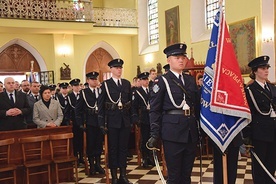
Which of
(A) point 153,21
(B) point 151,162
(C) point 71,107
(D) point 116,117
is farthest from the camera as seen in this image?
(A) point 153,21

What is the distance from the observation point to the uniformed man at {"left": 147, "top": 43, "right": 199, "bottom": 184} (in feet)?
11.7

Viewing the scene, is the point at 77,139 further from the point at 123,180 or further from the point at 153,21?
the point at 153,21

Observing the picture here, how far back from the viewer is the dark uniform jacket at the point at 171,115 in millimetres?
3562

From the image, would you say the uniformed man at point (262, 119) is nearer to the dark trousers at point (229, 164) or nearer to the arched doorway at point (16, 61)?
the dark trousers at point (229, 164)

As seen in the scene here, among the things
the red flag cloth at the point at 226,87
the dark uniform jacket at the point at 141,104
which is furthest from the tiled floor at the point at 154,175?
the red flag cloth at the point at 226,87

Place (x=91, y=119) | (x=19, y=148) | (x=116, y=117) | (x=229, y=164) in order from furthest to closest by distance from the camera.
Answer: (x=91, y=119)
(x=19, y=148)
(x=116, y=117)
(x=229, y=164)

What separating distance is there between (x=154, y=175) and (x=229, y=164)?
7.86 ft

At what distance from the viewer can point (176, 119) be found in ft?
11.7

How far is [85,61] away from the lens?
15797 mm

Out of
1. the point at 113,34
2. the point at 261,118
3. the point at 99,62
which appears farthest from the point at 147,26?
the point at 261,118

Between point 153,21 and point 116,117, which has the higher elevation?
point 153,21

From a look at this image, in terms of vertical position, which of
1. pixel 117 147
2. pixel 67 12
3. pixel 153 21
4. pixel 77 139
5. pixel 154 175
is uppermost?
pixel 67 12

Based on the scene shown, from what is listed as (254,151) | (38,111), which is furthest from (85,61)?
(254,151)

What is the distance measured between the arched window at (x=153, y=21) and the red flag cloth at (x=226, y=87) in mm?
11838
